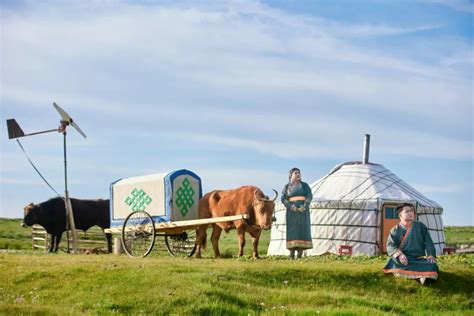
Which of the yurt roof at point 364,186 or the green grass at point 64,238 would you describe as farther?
the green grass at point 64,238

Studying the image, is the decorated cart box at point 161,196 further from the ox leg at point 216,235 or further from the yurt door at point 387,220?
the yurt door at point 387,220

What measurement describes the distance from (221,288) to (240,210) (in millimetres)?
4254

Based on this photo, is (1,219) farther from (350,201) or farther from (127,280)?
(127,280)

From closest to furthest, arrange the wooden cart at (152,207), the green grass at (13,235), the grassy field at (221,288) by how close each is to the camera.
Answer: the grassy field at (221,288) < the wooden cart at (152,207) < the green grass at (13,235)

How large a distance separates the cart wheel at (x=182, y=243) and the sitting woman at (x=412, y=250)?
17.8ft

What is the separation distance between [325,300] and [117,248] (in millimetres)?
7989

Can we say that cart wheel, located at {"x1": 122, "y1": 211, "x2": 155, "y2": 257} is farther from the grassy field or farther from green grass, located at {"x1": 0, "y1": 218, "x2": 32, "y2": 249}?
green grass, located at {"x1": 0, "y1": 218, "x2": 32, "y2": 249}

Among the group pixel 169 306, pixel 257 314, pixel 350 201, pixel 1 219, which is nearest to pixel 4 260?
pixel 169 306

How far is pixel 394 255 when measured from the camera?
12086 mm

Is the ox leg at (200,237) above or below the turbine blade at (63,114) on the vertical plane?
below

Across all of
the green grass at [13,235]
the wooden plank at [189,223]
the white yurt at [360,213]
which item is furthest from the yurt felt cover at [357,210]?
the green grass at [13,235]

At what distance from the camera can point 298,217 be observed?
1485 cm

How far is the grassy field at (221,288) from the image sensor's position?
994 centimetres

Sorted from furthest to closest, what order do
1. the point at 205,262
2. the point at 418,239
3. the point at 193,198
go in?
the point at 193,198, the point at 205,262, the point at 418,239
